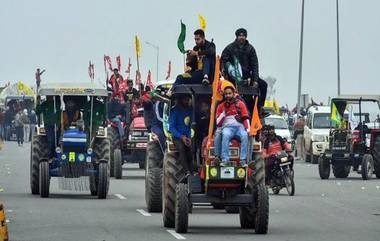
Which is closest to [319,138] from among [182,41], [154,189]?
[154,189]

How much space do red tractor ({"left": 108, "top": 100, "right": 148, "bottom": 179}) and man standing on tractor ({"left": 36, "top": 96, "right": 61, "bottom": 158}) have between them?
8976 mm

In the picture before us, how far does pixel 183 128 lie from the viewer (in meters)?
23.3

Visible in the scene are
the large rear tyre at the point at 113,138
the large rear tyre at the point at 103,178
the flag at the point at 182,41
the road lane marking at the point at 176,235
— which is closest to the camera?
the road lane marking at the point at 176,235

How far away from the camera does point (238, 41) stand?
2461 cm

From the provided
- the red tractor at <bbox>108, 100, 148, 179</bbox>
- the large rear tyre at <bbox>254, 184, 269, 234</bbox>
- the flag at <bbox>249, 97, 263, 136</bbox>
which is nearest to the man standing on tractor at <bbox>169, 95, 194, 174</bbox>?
the flag at <bbox>249, 97, 263, 136</bbox>

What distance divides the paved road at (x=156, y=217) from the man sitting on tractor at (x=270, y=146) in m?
0.80

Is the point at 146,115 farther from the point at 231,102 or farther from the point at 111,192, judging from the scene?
the point at 231,102

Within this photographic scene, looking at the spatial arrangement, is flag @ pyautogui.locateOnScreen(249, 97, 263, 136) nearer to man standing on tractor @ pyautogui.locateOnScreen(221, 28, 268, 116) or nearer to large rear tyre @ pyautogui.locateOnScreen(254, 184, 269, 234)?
Result: large rear tyre @ pyautogui.locateOnScreen(254, 184, 269, 234)

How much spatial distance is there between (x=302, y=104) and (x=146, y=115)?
174 ft

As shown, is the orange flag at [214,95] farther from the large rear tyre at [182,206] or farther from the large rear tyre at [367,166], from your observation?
the large rear tyre at [367,166]

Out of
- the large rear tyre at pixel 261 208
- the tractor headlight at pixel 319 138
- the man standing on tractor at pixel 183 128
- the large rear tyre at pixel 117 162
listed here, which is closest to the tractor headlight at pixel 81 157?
the man standing on tractor at pixel 183 128

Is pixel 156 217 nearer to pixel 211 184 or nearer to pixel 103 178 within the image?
pixel 211 184

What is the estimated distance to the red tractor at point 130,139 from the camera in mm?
41375

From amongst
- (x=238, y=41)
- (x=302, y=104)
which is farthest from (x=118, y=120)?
(x=302, y=104)
